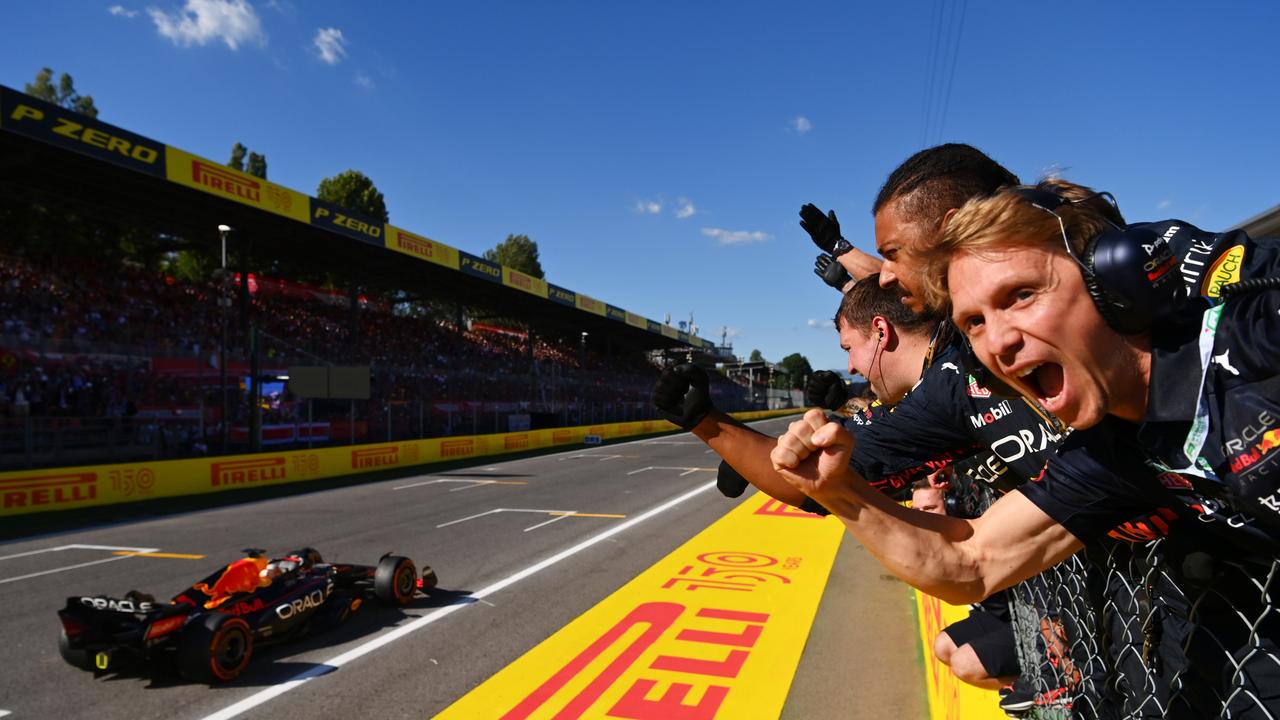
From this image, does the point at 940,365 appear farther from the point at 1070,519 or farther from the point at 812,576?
the point at 812,576

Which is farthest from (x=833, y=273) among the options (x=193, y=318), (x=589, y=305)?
(x=589, y=305)

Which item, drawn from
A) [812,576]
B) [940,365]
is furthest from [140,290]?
[940,365]

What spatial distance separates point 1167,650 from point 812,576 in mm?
6519

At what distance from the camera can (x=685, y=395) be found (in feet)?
5.35

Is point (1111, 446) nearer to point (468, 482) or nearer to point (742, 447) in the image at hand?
point (742, 447)

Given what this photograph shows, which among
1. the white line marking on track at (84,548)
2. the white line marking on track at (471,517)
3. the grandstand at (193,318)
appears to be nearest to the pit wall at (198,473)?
the grandstand at (193,318)

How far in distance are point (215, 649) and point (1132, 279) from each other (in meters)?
5.75

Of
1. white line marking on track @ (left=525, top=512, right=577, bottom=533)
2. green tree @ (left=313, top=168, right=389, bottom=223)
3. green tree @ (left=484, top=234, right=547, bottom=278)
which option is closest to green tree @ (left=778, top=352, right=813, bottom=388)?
green tree @ (left=484, top=234, right=547, bottom=278)

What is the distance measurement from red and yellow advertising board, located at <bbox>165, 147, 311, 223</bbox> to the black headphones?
19703 mm

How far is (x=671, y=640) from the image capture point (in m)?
5.50

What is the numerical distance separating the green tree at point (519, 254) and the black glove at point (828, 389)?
6829 cm

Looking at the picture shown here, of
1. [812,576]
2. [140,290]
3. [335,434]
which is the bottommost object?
[812,576]

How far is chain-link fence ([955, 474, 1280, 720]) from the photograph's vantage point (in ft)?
3.63

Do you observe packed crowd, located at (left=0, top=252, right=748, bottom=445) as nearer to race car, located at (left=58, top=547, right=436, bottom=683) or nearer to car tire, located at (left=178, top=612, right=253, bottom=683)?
race car, located at (left=58, top=547, right=436, bottom=683)
